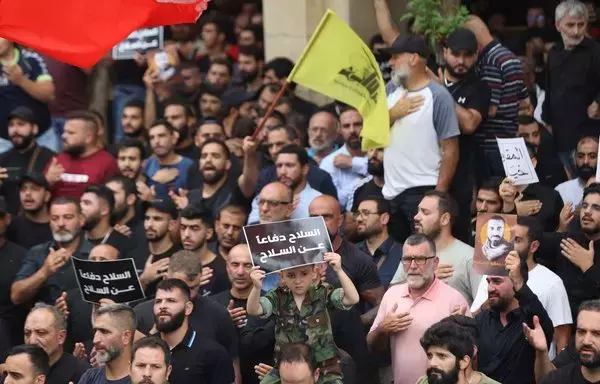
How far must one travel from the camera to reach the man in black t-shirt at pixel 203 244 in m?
12.3

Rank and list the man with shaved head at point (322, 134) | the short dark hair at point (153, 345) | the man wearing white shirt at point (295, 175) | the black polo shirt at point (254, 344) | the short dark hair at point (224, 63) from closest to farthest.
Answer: the short dark hair at point (153, 345) → the black polo shirt at point (254, 344) → the man wearing white shirt at point (295, 175) → the man with shaved head at point (322, 134) → the short dark hair at point (224, 63)

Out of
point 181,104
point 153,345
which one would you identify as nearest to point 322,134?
point 181,104

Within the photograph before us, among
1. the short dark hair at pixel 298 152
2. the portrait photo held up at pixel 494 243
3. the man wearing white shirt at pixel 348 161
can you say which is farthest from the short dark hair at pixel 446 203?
the man wearing white shirt at pixel 348 161

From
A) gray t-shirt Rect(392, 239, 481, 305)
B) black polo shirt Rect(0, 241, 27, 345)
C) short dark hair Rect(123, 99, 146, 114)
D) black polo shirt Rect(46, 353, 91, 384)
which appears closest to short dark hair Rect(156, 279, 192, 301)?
black polo shirt Rect(46, 353, 91, 384)

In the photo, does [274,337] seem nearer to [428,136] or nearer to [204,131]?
[428,136]

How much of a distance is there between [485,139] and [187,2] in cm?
362

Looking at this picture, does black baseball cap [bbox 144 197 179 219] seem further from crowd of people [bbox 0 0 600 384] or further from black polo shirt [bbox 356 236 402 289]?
black polo shirt [bbox 356 236 402 289]

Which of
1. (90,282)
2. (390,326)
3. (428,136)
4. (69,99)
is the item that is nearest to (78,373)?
(90,282)

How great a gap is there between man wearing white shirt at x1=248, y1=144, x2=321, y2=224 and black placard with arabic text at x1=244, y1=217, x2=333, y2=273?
2.35 meters

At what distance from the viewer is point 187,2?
10.3 metres

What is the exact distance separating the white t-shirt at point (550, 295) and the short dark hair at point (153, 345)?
7.04ft

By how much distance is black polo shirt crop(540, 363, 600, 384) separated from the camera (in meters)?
9.67

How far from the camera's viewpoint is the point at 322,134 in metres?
14.7

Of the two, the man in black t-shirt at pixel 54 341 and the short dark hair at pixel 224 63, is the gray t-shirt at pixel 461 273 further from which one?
the short dark hair at pixel 224 63
